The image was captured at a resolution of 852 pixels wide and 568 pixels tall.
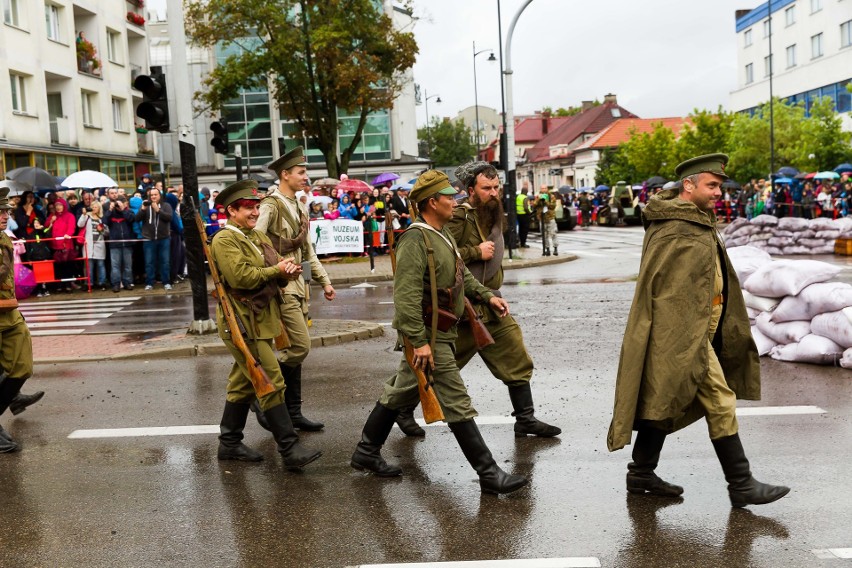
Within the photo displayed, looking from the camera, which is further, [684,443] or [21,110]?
[21,110]

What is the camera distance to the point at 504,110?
27484 millimetres

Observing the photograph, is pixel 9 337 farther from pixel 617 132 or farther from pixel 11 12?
pixel 617 132

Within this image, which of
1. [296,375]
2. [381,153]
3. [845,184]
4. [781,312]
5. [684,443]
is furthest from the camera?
[381,153]

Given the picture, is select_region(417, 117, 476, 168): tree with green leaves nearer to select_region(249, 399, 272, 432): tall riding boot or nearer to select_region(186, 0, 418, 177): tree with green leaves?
select_region(186, 0, 418, 177): tree with green leaves

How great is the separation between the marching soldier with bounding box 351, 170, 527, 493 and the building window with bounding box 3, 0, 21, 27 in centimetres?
3039

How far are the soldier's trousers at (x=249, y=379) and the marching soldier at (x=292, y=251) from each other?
617mm

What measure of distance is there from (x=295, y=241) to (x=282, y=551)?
3.07 metres

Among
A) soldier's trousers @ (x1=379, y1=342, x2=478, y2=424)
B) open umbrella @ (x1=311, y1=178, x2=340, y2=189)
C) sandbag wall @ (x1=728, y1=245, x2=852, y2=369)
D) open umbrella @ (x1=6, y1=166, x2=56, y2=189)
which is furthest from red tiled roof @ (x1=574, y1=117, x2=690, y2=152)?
soldier's trousers @ (x1=379, y1=342, x2=478, y2=424)

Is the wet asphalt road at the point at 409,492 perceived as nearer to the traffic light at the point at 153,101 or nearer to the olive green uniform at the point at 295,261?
the olive green uniform at the point at 295,261

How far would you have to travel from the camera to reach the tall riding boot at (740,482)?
16.5ft

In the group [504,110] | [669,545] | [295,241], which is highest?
[504,110]

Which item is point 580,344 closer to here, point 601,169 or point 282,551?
→ point 282,551

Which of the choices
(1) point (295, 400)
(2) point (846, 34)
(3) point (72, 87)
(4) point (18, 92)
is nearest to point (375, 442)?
(1) point (295, 400)

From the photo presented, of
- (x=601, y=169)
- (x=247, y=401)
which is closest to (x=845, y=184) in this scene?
(x=247, y=401)
